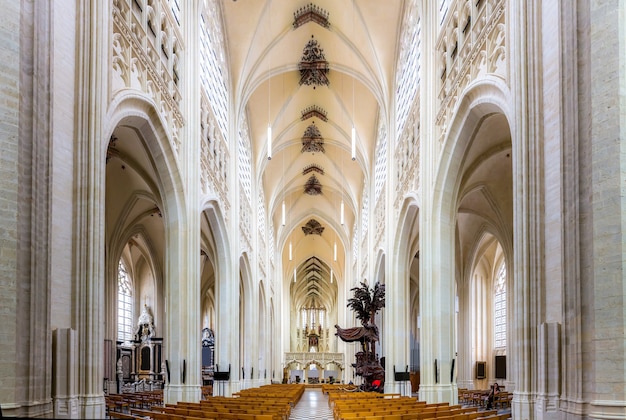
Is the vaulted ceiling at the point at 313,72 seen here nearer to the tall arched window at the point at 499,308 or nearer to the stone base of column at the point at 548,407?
the tall arched window at the point at 499,308

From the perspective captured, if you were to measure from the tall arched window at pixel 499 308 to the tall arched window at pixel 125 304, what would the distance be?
21.1 m

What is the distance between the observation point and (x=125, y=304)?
123 feet

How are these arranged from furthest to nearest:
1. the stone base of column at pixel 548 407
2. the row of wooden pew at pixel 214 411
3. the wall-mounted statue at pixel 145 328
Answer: the wall-mounted statue at pixel 145 328 → the row of wooden pew at pixel 214 411 → the stone base of column at pixel 548 407

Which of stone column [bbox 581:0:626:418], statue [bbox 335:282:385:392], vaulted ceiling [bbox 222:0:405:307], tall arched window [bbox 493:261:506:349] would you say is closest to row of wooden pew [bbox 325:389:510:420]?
stone column [bbox 581:0:626:418]

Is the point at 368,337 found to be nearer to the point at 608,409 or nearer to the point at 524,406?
the point at 524,406

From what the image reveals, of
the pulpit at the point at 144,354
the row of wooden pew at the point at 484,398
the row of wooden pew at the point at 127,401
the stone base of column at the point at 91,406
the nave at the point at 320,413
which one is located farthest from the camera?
the pulpit at the point at 144,354

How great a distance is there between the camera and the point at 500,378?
114ft

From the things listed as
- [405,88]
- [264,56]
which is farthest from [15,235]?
[264,56]

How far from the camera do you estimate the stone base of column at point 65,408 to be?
959cm

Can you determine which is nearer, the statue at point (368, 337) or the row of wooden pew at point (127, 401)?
the row of wooden pew at point (127, 401)

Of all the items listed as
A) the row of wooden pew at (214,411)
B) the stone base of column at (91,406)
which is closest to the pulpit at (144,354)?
the row of wooden pew at (214,411)

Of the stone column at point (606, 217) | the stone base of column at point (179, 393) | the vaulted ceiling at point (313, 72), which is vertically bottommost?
the stone base of column at point (179, 393)

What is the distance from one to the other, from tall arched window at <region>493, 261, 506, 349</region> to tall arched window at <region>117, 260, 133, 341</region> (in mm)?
21090

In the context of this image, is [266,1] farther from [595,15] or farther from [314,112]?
[595,15]
